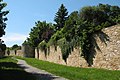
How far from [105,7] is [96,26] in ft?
22.4

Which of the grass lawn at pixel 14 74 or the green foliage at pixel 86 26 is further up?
the green foliage at pixel 86 26

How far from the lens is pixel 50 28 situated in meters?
62.8

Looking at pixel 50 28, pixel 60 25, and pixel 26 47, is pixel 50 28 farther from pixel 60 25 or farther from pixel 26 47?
pixel 26 47

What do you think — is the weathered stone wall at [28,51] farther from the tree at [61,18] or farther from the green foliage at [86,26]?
the green foliage at [86,26]

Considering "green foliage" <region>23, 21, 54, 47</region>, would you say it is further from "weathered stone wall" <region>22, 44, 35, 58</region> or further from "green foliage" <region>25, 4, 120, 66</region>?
"green foliage" <region>25, 4, 120, 66</region>

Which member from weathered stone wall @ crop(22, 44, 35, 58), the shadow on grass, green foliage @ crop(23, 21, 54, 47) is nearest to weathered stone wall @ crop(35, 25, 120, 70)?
the shadow on grass

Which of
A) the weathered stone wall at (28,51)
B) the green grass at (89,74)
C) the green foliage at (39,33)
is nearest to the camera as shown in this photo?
the green grass at (89,74)

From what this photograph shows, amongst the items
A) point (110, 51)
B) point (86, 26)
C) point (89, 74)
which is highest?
point (86, 26)

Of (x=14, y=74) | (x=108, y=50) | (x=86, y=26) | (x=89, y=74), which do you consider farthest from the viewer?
(x=86, y=26)

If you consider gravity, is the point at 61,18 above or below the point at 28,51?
above

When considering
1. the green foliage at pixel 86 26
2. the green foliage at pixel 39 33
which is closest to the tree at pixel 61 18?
the green foliage at pixel 39 33

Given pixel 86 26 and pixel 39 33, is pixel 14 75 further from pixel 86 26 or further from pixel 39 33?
pixel 39 33

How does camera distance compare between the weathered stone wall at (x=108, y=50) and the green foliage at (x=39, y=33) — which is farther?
the green foliage at (x=39, y=33)

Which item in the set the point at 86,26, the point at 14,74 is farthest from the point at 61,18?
the point at 14,74
